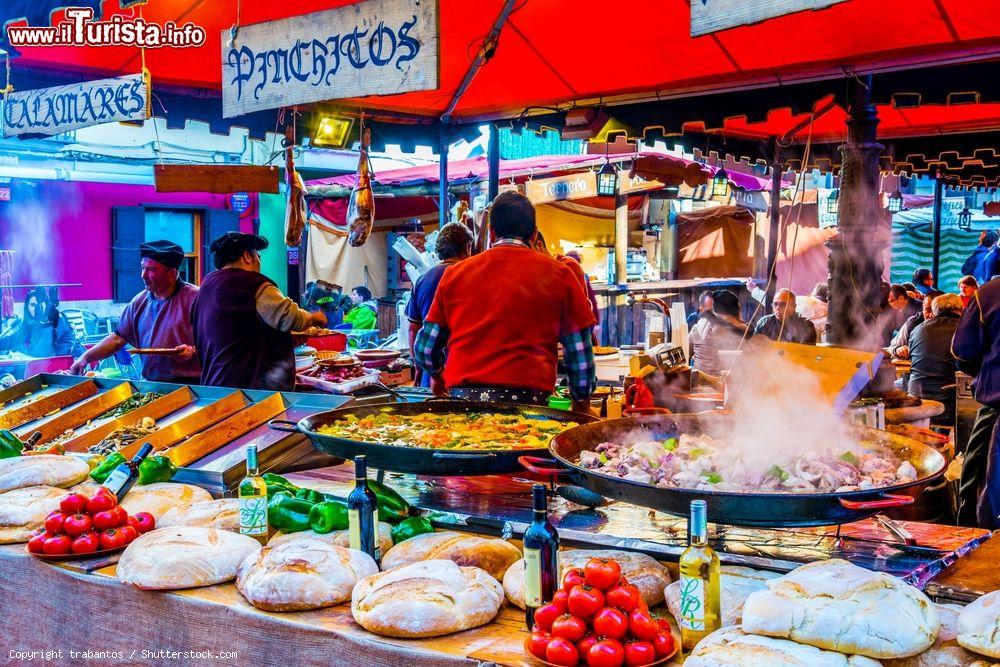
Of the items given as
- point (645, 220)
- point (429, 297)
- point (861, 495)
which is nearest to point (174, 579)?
point (861, 495)

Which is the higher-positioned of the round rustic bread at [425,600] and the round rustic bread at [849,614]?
the round rustic bread at [849,614]

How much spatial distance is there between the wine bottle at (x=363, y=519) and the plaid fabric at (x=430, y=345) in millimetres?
1634

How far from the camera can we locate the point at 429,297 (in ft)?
19.4

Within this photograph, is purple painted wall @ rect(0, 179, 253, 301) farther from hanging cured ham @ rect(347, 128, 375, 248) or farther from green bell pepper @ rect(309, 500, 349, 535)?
green bell pepper @ rect(309, 500, 349, 535)

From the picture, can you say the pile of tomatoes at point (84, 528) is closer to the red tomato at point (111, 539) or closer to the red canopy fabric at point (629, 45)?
the red tomato at point (111, 539)

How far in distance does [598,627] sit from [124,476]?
2.35 meters

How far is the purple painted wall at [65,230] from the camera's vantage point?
13.1 meters

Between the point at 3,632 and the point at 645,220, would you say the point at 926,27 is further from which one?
the point at 645,220

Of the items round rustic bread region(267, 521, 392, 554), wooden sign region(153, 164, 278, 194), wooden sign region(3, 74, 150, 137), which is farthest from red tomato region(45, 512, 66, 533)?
wooden sign region(153, 164, 278, 194)

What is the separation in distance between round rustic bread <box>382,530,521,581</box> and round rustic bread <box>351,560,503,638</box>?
0.63 feet

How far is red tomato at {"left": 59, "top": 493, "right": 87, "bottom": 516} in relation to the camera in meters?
3.15

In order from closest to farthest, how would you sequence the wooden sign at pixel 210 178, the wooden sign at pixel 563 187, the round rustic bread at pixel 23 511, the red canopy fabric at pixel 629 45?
the round rustic bread at pixel 23 511 → the red canopy fabric at pixel 629 45 → the wooden sign at pixel 210 178 → the wooden sign at pixel 563 187

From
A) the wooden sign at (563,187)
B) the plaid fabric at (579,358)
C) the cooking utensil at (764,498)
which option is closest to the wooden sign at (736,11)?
the cooking utensil at (764,498)

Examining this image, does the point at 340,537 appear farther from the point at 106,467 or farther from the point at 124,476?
the point at 106,467
